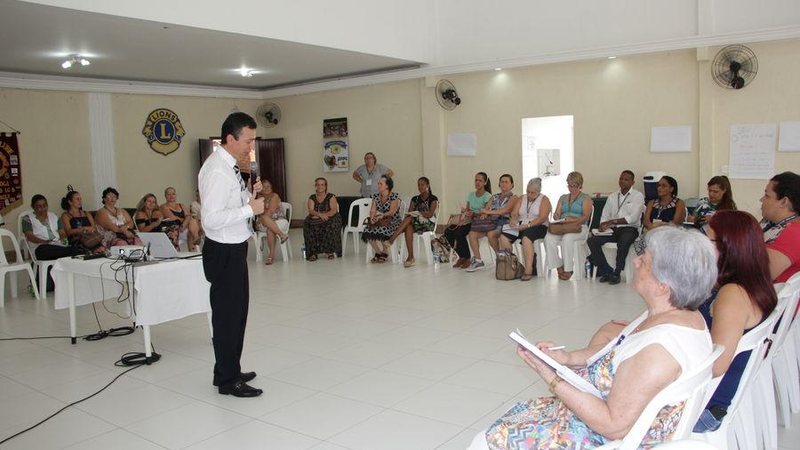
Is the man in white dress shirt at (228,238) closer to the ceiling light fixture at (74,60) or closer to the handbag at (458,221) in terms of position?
the handbag at (458,221)

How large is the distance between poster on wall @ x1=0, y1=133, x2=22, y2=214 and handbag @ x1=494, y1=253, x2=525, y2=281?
6.97 metres

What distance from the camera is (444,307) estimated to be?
565 centimetres

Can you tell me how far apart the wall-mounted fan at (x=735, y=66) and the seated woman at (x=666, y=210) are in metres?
1.85

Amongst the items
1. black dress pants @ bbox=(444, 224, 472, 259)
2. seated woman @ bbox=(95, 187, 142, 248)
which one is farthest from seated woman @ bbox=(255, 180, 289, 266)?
black dress pants @ bbox=(444, 224, 472, 259)

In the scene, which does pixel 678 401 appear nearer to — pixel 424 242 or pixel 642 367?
pixel 642 367

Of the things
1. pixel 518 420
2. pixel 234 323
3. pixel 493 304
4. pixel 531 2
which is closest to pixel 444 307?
pixel 493 304

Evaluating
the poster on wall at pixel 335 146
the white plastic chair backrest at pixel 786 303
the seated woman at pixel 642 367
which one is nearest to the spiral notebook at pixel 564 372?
the seated woman at pixel 642 367

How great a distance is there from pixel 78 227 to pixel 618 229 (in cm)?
618

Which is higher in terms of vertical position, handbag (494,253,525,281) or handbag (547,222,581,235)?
handbag (547,222,581,235)

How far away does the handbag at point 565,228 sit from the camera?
6.70m

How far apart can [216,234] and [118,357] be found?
5.67 feet

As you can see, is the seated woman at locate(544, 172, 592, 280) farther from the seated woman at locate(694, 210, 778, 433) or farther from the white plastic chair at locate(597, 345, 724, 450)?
the white plastic chair at locate(597, 345, 724, 450)

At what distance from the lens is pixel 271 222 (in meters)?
8.70

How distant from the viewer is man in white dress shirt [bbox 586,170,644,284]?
20.9ft
